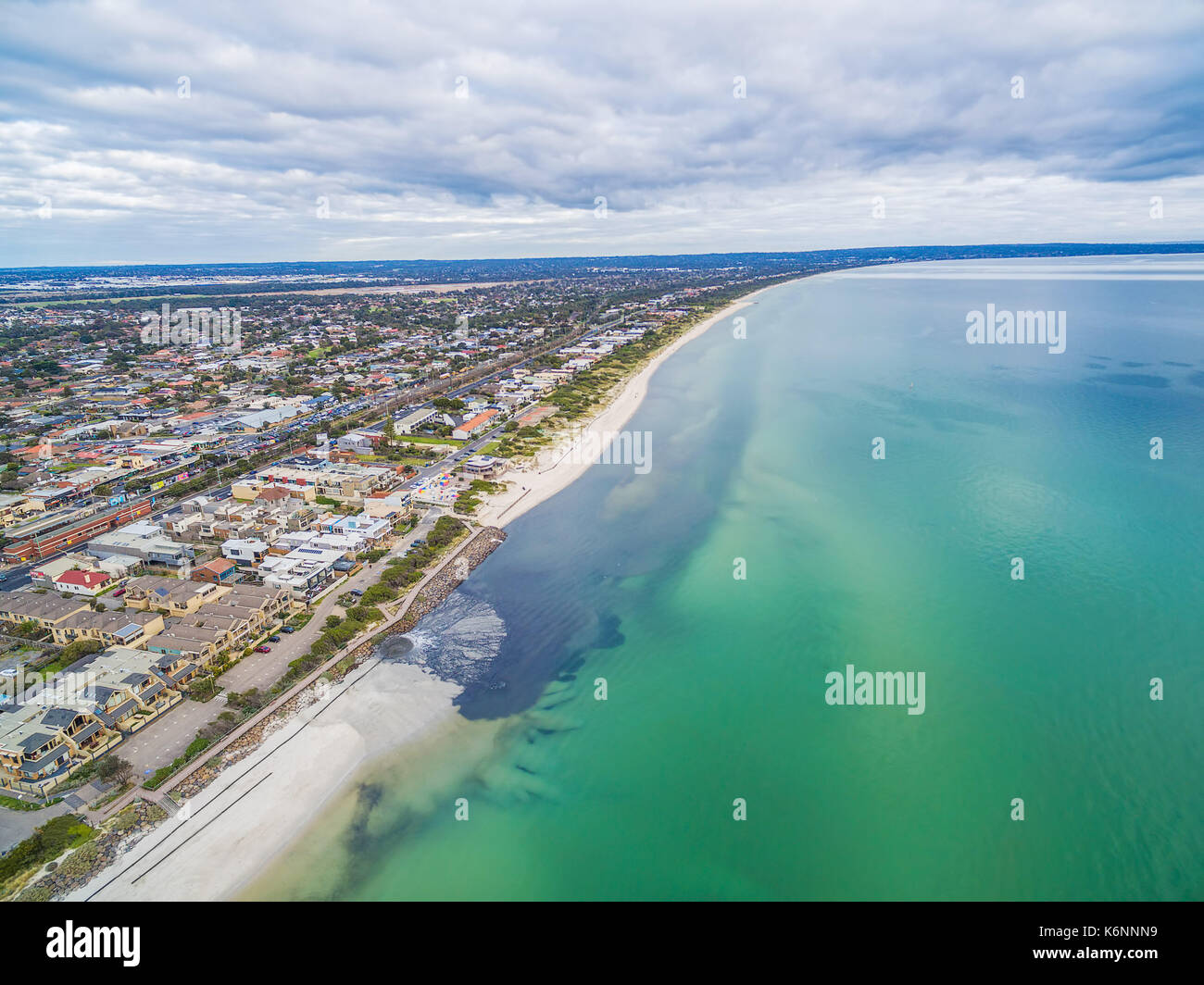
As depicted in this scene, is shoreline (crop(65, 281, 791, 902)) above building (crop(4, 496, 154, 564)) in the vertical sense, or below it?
below

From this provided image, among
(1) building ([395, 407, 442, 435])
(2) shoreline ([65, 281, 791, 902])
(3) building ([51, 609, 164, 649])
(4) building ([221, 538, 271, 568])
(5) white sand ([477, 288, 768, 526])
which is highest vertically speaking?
(1) building ([395, 407, 442, 435])

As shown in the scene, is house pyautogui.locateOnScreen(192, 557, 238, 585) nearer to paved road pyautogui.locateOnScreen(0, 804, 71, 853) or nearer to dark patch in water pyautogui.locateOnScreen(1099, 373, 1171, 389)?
paved road pyautogui.locateOnScreen(0, 804, 71, 853)

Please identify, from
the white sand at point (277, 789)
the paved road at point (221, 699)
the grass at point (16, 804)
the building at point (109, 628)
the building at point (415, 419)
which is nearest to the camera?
the white sand at point (277, 789)

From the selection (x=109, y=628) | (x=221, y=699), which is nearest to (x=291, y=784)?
(x=221, y=699)

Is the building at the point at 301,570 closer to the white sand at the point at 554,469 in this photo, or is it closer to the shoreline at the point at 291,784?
the shoreline at the point at 291,784

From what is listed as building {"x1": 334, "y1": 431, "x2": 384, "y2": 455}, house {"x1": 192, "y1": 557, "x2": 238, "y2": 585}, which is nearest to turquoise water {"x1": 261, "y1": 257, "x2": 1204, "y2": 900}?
house {"x1": 192, "y1": 557, "x2": 238, "y2": 585}

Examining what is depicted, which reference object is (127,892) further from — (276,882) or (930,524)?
(930,524)

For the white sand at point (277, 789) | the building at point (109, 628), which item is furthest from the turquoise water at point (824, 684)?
the building at point (109, 628)
